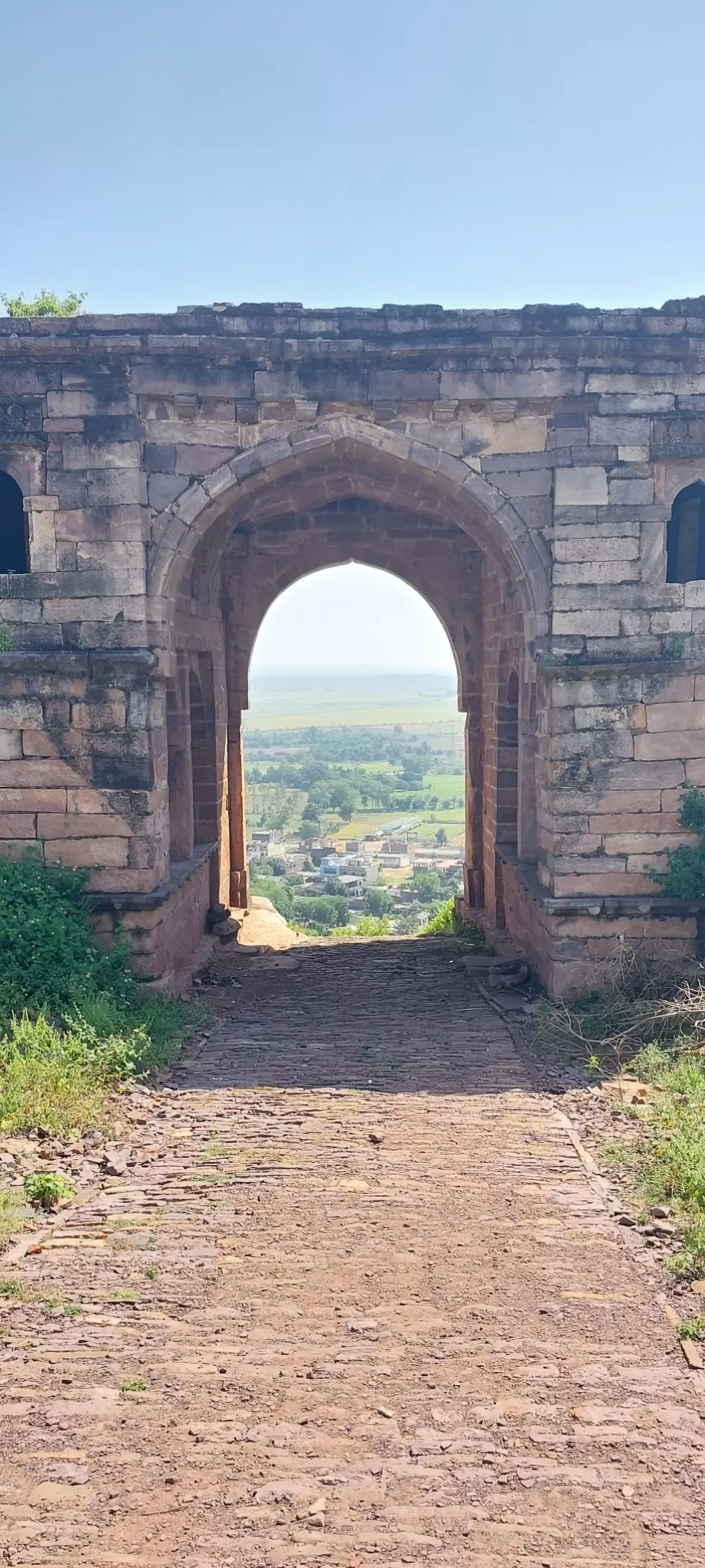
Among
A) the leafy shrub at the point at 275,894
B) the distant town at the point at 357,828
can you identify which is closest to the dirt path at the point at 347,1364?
the distant town at the point at 357,828

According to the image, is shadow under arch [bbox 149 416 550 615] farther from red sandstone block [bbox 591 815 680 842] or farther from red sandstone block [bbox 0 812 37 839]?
red sandstone block [bbox 0 812 37 839]

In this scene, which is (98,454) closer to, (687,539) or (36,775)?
(36,775)

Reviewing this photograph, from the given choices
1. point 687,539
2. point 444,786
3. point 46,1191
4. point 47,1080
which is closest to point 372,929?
point 687,539

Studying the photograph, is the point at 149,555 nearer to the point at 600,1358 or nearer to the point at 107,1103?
the point at 107,1103

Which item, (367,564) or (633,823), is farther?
(367,564)

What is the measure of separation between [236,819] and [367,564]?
145 inches

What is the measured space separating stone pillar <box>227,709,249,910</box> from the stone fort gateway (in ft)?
16.8

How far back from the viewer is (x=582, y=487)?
8.33 meters

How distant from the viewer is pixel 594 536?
832 cm

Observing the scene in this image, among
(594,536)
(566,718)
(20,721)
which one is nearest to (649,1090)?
(566,718)

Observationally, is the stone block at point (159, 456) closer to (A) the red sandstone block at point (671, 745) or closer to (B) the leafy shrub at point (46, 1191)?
(A) the red sandstone block at point (671, 745)

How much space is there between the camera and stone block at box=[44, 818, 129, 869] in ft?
27.7

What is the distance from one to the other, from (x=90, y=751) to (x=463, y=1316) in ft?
17.6

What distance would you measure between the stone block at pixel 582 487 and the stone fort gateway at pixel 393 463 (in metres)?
0.01
